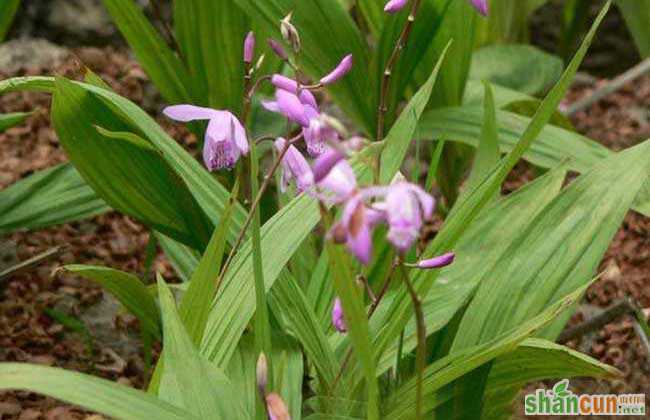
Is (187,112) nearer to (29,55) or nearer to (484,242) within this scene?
(484,242)

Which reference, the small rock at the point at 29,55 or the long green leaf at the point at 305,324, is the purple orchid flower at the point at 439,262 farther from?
the small rock at the point at 29,55

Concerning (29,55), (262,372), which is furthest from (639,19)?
(262,372)

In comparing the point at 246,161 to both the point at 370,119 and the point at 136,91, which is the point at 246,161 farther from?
the point at 136,91

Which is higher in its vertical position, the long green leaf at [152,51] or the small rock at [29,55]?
the small rock at [29,55]

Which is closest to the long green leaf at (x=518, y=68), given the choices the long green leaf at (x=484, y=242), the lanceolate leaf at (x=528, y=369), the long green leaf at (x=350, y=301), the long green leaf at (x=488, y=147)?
the long green leaf at (x=488, y=147)

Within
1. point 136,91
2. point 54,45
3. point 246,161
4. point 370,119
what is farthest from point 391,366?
point 54,45

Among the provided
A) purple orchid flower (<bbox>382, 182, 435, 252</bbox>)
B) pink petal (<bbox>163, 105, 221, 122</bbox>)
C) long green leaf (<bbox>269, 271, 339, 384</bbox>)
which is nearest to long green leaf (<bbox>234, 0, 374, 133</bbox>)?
pink petal (<bbox>163, 105, 221, 122</bbox>)

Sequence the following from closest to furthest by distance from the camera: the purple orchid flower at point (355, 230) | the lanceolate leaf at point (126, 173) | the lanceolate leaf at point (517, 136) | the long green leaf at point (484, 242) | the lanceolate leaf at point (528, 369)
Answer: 1. the purple orchid flower at point (355, 230)
2. the lanceolate leaf at point (528, 369)
3. the long green leaf at point (484, 242)
4. the lanceolate leaf at point (126, 173)
5. the lanceolate leaf at point (517, 136)
